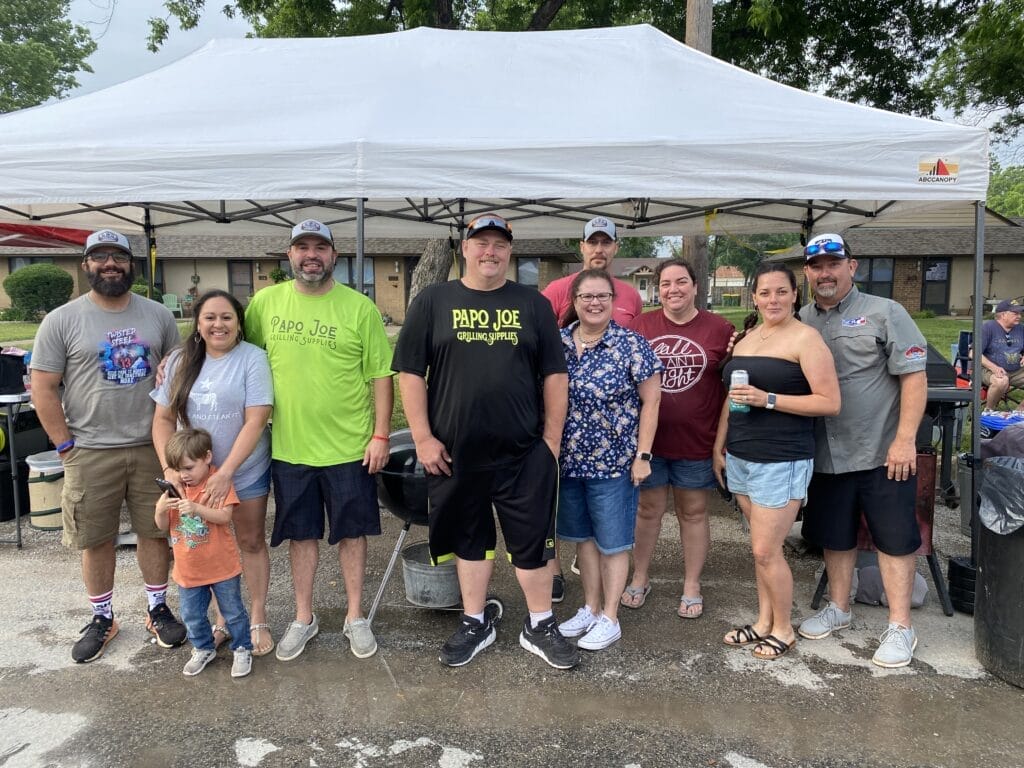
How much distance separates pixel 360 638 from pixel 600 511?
48.6 inches

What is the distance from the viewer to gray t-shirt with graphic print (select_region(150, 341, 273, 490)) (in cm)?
278

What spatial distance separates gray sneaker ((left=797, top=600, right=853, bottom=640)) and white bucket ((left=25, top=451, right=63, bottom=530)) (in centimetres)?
446

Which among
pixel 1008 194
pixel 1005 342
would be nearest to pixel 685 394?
pixel 1005 342

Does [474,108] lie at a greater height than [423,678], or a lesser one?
greater

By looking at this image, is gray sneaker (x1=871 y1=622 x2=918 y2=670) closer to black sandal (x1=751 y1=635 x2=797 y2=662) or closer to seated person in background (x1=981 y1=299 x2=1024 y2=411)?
black sandal (x1=751 y1=635 x2=797 y2=662)

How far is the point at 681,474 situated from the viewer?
3.29 m

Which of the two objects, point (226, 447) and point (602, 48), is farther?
point (602, 48)

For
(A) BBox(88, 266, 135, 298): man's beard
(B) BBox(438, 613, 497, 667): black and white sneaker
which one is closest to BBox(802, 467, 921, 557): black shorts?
(B) BBox(438, 613, 497, 667): black and white sneaker

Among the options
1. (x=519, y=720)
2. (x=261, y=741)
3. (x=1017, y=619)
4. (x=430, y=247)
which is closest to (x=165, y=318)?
(x=261, y=741)

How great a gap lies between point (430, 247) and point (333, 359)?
614 centimetres

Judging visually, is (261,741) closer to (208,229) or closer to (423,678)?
(423,678)

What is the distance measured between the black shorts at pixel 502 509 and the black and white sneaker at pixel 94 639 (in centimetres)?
158

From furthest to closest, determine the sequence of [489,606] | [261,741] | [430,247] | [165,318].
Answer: [430,247], [489,606], [165,318], [261,741]

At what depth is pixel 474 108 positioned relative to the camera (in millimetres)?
3668
